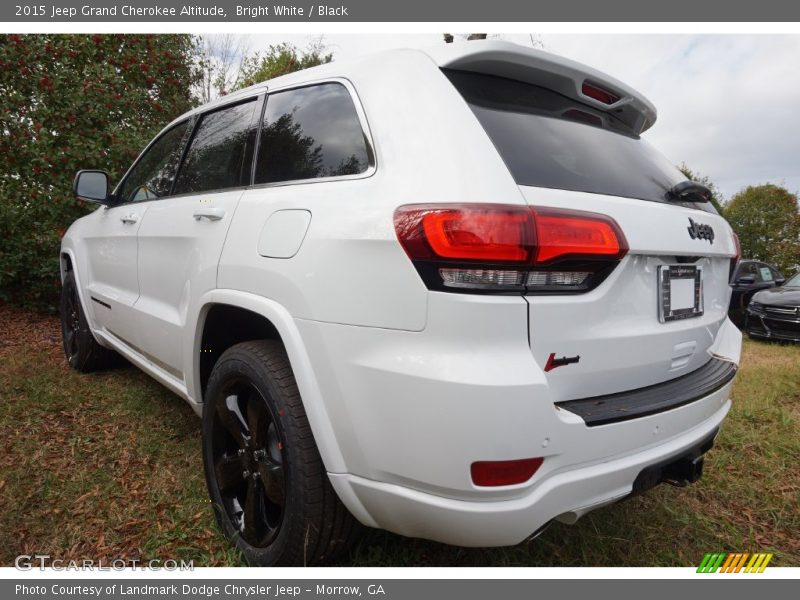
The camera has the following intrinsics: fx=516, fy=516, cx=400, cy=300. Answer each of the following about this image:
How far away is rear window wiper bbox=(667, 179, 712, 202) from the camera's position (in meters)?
1.85

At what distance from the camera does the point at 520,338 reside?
4.33 feet

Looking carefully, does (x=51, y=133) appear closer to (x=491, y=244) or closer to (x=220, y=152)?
(x=220, y=152)

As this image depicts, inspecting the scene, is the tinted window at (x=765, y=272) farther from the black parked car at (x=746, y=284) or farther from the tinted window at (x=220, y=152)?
the tinted window at (x=220, y=152)

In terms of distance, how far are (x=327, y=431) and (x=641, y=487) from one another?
959mm

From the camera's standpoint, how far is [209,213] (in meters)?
2.10

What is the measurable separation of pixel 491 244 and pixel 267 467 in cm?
111

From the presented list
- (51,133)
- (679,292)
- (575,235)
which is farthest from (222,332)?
(51,133)

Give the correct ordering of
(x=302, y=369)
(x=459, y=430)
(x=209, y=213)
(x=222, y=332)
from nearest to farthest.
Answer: (x=459, y=430) → (x=302, y=369) → (x=209, y=213) → (x=222, y=332)

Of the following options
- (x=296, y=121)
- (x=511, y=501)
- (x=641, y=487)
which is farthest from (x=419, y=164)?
(x=641, y=487)

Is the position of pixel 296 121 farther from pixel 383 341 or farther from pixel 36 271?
pixel 36 271

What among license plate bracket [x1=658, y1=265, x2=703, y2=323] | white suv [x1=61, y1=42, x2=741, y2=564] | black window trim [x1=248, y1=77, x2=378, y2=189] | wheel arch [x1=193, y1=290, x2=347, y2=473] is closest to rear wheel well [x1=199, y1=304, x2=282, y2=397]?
white suv [x1=61, y1=42, x2=741, y2=564]

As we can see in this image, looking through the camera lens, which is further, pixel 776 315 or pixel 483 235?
pixel 776 315

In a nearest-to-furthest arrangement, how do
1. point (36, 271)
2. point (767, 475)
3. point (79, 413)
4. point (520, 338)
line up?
point (520, 338) < point (767, 475) < point (79, 413) < point (36, 271)

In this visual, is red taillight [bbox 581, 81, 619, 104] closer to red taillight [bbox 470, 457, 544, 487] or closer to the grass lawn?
red taillight [bbox 470, 457, 544, 487]
